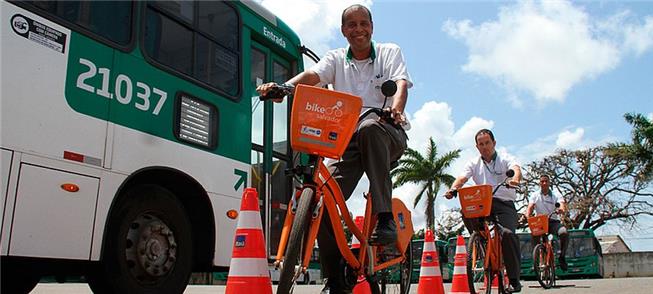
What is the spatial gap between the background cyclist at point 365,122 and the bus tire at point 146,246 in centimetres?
145

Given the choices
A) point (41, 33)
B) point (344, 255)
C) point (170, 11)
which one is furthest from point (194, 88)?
point (344, 255)

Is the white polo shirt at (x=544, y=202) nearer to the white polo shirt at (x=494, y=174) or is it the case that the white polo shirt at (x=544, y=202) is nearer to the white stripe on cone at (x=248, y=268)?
the white polo shirt at (x=494, y=174)

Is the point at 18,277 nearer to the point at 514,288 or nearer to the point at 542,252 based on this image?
the point at 514,288

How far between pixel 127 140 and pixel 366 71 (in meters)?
1.72

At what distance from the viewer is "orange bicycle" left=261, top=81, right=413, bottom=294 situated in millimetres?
3164

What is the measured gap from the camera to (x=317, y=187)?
3.45 m

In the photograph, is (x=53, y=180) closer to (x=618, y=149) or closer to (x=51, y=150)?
(x=51, y=150)

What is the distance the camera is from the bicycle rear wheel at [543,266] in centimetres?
991

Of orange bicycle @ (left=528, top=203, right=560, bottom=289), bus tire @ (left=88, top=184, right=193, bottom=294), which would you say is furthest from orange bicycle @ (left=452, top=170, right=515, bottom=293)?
orange bicycle @ (left=528, top=203, right=560, bottom=289)

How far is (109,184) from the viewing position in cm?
418

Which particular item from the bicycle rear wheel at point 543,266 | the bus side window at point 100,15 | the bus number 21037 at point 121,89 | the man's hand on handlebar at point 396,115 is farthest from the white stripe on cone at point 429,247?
the bicycle rear wheel at point 543,266

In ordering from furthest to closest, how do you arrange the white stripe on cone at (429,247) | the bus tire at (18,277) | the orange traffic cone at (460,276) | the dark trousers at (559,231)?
the dark trousers at (559,231)
the orange traffic cone at (460,276)
the white stripe on cone at (429,247)
the bus tire at (18,277)

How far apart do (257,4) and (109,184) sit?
2.91m

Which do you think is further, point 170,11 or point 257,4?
point 257,4
